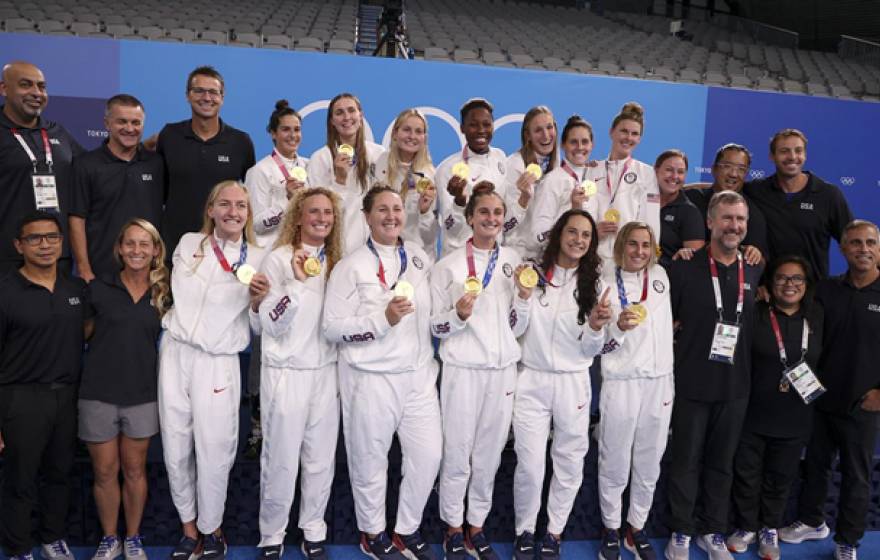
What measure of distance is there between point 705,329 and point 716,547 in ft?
4.39

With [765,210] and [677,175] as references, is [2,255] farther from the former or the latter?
[765,210]

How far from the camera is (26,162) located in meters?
3.83

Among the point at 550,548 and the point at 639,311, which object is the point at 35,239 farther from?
the point at 550,548

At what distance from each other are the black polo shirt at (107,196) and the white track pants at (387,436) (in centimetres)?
163

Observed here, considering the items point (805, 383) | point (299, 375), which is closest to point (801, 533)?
point (805, 383)

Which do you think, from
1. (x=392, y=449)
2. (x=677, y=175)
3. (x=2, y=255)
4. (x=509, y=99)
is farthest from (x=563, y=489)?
(x=509, y=99)

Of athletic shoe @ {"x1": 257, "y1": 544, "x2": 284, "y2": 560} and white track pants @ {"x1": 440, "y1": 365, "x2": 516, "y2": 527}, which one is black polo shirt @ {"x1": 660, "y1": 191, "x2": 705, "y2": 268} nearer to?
white track pants @ {"x1": 440, "y1": 365, "x2": 516, "y2": 527}

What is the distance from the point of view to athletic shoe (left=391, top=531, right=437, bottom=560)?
3730 millimetres

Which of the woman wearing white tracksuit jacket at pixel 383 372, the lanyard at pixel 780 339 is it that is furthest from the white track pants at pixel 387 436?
the lanyard at pixel 780 339

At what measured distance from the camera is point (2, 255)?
3879 mm

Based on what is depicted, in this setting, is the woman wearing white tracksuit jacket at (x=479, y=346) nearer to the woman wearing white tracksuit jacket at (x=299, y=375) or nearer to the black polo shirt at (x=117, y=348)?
the woman wearing white tracksuit jacket at (x=299, y=375)

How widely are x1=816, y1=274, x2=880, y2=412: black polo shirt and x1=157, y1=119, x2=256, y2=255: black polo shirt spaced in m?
3.86

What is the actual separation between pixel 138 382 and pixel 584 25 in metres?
14.3

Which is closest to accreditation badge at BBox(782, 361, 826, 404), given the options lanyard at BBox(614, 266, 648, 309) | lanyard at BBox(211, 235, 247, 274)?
lanyard at BBox(614, 266, 648, 309)
